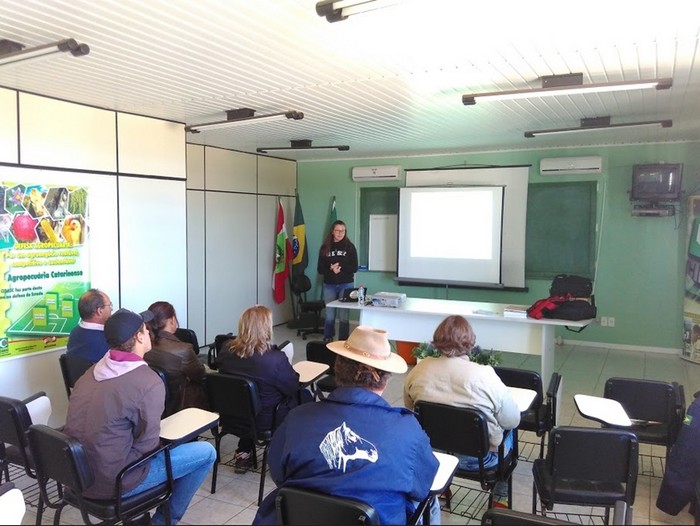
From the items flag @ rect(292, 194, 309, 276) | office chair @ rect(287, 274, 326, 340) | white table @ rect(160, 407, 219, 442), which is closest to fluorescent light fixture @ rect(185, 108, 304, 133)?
white table @ rect(160, 407, 219, 442)

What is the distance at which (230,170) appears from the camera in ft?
24.1

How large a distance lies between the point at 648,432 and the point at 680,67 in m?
2.24

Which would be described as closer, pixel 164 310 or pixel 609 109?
pixel 164 310

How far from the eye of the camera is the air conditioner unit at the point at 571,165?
672cm

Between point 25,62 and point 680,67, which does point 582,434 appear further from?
point 25,62

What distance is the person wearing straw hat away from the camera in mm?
1606

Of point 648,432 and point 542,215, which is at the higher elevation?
point 542,215

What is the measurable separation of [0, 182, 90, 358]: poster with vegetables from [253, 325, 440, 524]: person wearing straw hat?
3.04 meters

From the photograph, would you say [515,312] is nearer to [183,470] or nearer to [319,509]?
[183,470]

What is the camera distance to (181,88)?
12.9 ft

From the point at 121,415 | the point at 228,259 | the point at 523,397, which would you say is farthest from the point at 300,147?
the point at 121,415

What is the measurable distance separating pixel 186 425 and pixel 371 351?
42.4 inches

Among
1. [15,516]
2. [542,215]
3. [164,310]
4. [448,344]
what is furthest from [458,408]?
[542,215]

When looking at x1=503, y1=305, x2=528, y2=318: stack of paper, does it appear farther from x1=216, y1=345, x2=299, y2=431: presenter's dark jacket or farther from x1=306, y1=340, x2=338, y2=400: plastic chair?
x1=216, y1=345, x2=299, y2=431: presenter's dark jacket
